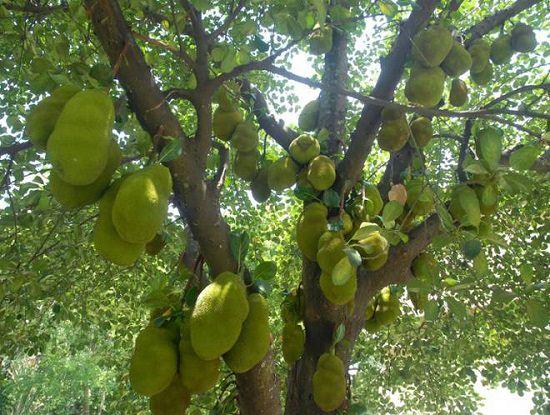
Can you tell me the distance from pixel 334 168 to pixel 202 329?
0.97 metres

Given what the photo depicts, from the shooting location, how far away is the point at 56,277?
274cm

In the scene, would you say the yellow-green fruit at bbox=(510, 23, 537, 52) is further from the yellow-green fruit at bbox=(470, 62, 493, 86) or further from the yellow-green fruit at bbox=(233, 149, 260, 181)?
the yellow-green fruit at bbox=(233, 149, 260, 181)

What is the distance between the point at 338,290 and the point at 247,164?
2.90 ft

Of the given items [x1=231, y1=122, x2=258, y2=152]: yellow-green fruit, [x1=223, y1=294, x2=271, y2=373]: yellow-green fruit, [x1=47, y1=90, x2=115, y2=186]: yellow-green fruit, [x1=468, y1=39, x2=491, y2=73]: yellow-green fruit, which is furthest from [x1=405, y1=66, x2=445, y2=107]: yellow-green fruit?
[x1=47, y1=90, x2=115, y2=186]: yellow-green fruit

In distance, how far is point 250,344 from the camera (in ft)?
4.24

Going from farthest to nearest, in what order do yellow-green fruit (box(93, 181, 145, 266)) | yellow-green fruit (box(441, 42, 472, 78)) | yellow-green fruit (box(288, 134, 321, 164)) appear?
yellow-green fruit (box(288, 134, 321, 164)) < yellow-green fruit (box(441, 42, 472, 78)) < yellow-green fruit (box(93, 181, 145, 266))

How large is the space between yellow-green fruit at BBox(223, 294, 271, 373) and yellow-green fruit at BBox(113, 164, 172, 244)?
41cm

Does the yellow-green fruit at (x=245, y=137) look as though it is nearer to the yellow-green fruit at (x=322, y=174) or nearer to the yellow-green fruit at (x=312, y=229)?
the yellow-green fruit at (x=322, y=174)

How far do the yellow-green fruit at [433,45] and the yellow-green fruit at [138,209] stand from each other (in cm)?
110

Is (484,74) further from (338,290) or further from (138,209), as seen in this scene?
(138,209)

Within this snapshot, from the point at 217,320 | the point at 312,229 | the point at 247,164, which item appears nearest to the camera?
the point at 217,320

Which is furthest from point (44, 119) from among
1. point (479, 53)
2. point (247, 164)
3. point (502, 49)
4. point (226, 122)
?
point (502, 49)

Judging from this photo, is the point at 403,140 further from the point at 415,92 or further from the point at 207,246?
the point at 207,246

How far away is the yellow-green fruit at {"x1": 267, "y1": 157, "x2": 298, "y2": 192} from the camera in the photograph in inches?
79.5
